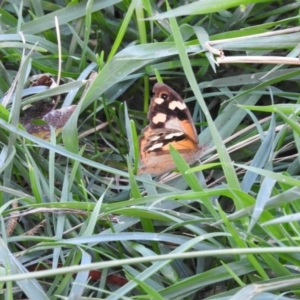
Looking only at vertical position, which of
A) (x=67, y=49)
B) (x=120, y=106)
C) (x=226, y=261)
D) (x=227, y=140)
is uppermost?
(x=67, y=49)

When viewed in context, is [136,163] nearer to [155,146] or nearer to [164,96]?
[155,146]

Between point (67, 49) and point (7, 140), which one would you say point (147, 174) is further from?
point (67, 49)

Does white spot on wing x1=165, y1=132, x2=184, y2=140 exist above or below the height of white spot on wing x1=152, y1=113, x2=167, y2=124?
below

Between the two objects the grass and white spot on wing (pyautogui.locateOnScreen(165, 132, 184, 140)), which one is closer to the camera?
the grass

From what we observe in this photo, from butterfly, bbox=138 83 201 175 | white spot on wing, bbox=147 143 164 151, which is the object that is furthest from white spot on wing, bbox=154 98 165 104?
white spot on wing, bbox=147 143 164 151

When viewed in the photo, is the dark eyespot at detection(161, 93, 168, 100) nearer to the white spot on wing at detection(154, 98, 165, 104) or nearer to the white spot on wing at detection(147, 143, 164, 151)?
the white spot on wing at detection(154, 98, 165, 104)

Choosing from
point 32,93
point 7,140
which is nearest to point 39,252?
point 7,140
